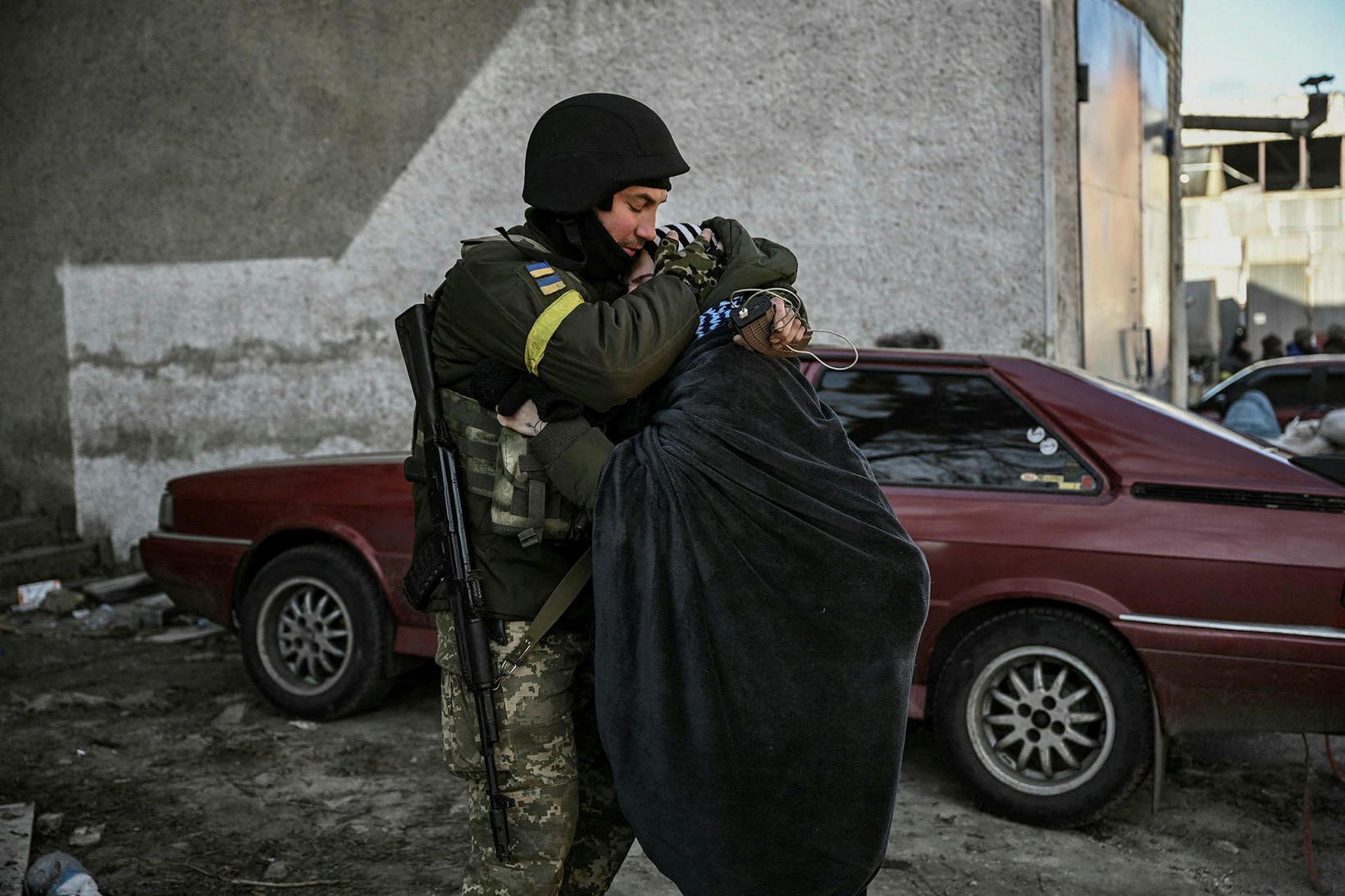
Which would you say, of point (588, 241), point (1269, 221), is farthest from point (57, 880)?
point (1269, 221)

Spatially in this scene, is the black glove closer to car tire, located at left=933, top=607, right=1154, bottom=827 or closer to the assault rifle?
the assault rifle

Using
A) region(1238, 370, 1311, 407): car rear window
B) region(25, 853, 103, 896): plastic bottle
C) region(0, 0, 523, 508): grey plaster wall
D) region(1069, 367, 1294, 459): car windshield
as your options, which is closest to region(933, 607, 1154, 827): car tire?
region(1069, 367, 1294, 459): car windshield

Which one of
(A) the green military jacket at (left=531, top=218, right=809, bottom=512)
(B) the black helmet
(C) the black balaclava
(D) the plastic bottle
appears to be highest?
(B) the black helmet

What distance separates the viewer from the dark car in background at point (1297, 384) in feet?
33.1

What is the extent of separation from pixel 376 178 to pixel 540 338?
6361 mm

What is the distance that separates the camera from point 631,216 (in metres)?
2.24

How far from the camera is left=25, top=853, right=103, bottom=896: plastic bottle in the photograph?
3270 mm

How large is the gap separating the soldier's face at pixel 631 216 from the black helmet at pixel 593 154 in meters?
0.02

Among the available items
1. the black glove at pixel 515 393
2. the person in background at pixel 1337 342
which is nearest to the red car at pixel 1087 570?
the black glove at pixel 515 393

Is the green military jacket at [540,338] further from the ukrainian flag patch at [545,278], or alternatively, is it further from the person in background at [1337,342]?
the person in background at [1337,342]

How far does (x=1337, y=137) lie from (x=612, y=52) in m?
29.6

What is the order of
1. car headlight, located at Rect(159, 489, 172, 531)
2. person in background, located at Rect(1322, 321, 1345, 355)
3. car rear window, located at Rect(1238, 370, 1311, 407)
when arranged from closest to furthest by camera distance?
car headlight, located at Rect(159, 489, 172, 531)
car rear window, located at Rect(1238, 370, 1311, 407)
person in background, located at Rect(1322, 321, 1345, 355)

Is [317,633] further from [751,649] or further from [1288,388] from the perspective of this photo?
[1288,388]

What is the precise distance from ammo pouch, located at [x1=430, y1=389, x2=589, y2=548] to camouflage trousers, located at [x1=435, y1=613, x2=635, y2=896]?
191mm
